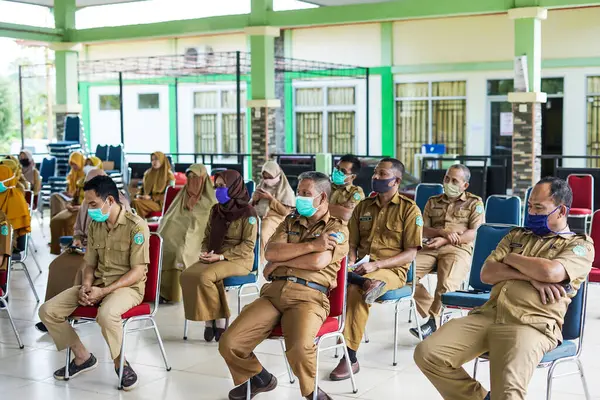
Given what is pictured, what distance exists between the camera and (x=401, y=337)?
20.5 feet

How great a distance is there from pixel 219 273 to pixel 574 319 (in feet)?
8.65

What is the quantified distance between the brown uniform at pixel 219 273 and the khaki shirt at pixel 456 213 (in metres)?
1.47

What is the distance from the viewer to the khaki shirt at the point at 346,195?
25.4ft

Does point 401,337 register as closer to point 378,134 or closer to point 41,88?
point 378,134

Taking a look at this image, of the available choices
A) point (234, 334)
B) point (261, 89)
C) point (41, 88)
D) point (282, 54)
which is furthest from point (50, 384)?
point (41, 88)

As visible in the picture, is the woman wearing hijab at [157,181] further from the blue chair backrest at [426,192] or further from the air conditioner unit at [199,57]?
the air conditioner unit at [199,57]

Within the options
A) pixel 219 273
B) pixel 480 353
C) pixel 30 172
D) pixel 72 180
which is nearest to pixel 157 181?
pixel 72 180

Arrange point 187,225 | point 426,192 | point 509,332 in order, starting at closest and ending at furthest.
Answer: point 509,332 → point 187,225 → point 426,192

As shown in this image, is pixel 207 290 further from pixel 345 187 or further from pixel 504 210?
pixel 504 210

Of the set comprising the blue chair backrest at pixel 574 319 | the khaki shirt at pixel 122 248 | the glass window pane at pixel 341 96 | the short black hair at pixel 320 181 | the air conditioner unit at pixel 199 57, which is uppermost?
the air conditioner unit at pixel 199 57

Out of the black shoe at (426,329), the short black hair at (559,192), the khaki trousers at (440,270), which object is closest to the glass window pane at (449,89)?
the khaki trousers at (440,270)

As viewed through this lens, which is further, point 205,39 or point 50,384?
point 205,39

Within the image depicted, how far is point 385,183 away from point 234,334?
1720 millimetres

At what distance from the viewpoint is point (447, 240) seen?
20.7 ft
